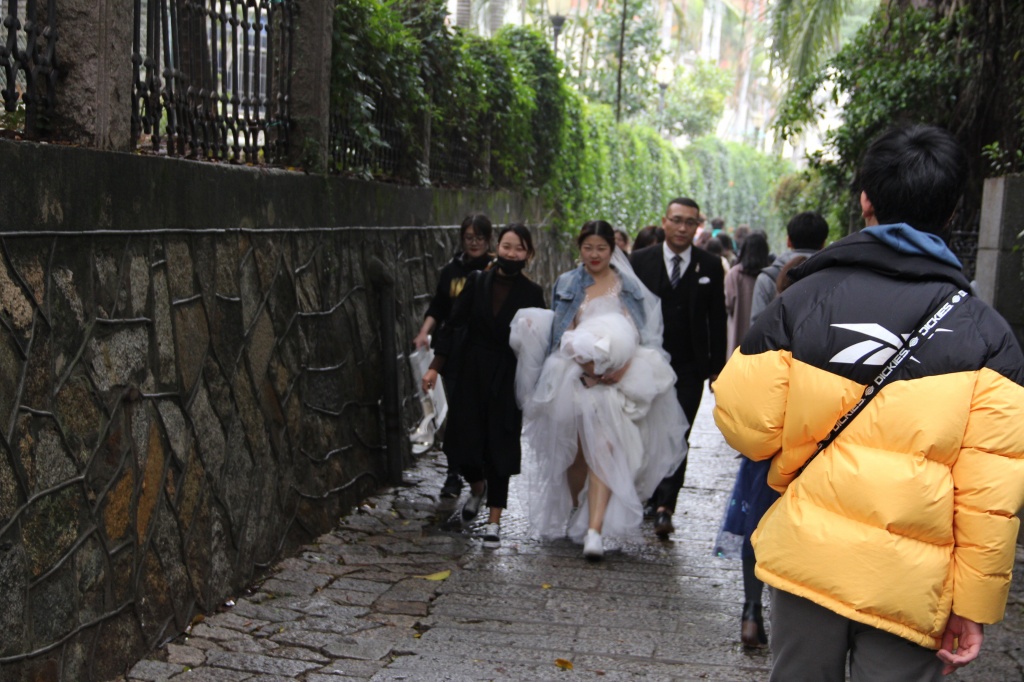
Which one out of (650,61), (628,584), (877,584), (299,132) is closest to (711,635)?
(628,584)

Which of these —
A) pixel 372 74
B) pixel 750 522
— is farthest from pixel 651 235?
pixel 750 522

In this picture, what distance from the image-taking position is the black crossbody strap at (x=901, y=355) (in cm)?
288

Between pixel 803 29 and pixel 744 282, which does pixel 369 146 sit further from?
pixel 803 29

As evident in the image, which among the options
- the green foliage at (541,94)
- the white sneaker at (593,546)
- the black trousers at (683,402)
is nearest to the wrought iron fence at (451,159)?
the green foliage at (541,94)

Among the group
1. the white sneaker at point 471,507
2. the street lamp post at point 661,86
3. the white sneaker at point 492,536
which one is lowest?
the white sneaker at point 492,536

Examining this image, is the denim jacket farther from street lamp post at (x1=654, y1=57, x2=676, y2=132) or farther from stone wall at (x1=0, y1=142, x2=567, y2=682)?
street lamp post at (x1=654, y1=57, x2=676, y2=132)

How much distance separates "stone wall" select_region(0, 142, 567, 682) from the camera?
3.96 metres

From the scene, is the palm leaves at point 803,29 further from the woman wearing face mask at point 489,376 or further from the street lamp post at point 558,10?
the woman wearing face mask at point 489,376

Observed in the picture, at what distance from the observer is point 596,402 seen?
704 centimetres

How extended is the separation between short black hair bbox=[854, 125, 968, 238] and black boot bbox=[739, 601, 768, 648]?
271 centimetres

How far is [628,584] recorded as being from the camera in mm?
6441

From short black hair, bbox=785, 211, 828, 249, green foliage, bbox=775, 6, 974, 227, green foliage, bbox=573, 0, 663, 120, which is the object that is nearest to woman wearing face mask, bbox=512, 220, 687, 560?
short black hair, bbox=785, 211, 828, 249

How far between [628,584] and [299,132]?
329cm

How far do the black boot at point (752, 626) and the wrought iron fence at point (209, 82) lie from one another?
3.33m
